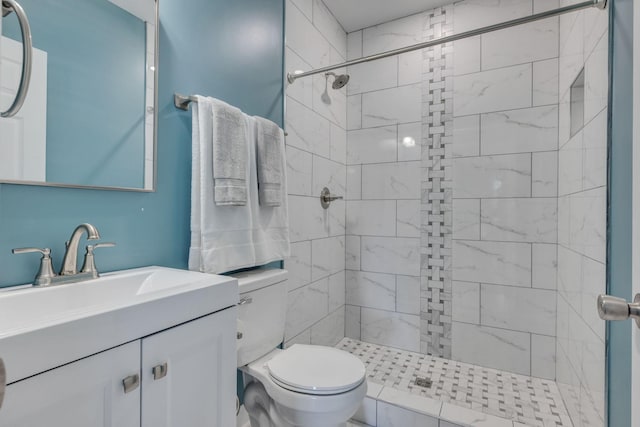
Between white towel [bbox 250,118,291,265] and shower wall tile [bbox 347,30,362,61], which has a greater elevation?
shower wall tile [bbox 347,30,362,61]

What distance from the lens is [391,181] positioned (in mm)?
2496

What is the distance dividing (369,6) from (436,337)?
2457 mm

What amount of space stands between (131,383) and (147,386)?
5 centimetres

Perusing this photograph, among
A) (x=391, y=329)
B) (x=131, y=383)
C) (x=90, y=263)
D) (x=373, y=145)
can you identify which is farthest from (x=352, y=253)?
(x=131, y=383)

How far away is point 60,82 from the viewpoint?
37.2 inches

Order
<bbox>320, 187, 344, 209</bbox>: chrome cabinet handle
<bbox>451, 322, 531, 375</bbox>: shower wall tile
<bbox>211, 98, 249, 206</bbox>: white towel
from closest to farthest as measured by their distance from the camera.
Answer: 1. <bbox>211, 98, 249, 206</bbox>: white towel
2. <bbox>451, 322, 531, 375</bbox>: shower wall tile
3. <bbox>320, 187, 344, 209</bbox>: chrome cabinet handle

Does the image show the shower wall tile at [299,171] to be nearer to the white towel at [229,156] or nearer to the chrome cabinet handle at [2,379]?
the white towel at [229,156]

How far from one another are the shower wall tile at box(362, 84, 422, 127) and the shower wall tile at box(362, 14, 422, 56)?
36 cm

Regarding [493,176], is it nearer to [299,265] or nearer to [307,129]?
[307,129]

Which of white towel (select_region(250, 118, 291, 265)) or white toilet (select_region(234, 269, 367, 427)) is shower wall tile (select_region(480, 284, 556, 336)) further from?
white towel (select_region(250, 118, 291, 265))

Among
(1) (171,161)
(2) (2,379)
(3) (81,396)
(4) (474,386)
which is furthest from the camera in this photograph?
(4) (474,386)

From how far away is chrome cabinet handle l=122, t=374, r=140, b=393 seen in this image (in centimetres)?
71

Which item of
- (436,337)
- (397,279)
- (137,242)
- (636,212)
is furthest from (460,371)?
(137,242)

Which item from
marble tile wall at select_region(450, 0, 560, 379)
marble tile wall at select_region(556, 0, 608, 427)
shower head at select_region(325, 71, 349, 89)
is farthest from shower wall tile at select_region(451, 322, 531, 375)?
shower head at select_region(325, 71, 349, 89)
